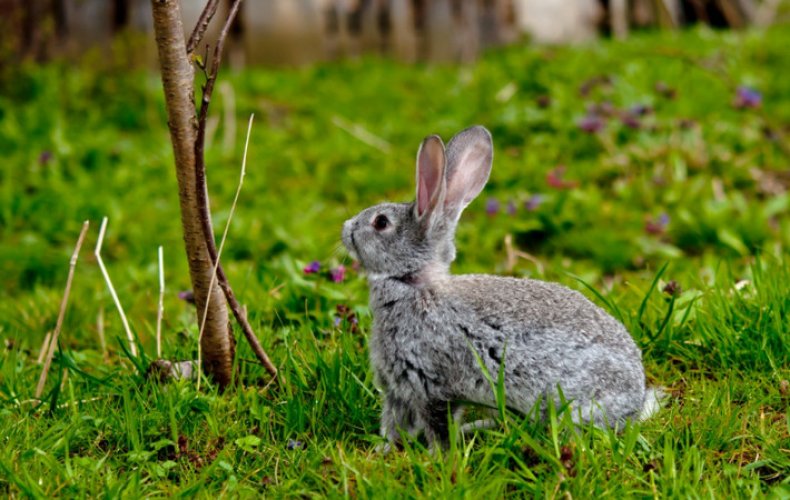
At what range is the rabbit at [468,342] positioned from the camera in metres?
3.47

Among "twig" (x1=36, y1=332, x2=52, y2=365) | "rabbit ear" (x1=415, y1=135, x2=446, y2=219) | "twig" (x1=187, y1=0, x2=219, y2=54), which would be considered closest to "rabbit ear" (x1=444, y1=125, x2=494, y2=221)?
"rabbit ear" (x1=415, y1=135, x2=446, y2=219)

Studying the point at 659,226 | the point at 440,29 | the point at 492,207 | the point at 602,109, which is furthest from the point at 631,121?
the point at 440,29

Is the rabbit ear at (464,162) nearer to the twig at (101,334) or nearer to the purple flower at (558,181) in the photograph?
the twig at (101,334)

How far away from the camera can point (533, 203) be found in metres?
6.73

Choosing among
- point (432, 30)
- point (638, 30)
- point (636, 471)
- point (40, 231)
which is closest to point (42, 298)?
point (40, 231)

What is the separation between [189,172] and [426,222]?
1017 mm

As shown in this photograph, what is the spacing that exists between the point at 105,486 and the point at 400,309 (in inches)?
51.4

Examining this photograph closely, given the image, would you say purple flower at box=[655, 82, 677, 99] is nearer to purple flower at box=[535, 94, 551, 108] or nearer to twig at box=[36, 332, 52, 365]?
purple flower at box=[535, 94, 551, 108]

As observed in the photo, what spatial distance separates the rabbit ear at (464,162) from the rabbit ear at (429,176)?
125mm

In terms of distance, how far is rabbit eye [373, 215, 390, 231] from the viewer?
393 centimetres

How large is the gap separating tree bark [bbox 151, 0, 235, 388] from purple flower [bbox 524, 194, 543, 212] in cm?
326

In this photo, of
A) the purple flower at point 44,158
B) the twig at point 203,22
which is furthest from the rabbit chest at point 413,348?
the purple flower at point 44,158

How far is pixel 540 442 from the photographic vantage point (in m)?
3.38

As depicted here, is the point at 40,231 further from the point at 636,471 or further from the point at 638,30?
the point at 638,30
